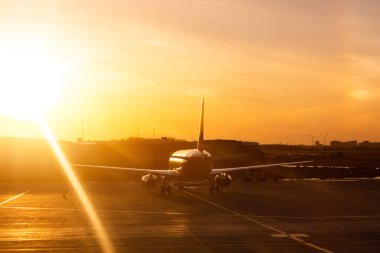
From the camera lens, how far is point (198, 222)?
34.2 metres

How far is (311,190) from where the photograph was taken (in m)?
62.9

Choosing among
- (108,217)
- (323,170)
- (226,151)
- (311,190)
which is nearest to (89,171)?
(226,151)

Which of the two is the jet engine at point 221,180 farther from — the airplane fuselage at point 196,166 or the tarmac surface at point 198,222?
the airplane fuselage at point 196,166

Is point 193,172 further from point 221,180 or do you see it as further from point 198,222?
point 198,222

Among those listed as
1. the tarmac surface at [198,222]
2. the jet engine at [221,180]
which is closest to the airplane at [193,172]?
the jet engine at [221,180]

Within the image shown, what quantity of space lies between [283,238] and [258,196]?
2738 centimetres

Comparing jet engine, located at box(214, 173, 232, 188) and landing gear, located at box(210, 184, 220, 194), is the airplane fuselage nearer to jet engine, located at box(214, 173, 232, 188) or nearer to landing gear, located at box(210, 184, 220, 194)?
landing gear, located at box(210, 184, 220, 194)

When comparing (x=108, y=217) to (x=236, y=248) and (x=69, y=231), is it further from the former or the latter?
(x=236, y=248)

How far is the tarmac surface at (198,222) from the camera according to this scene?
2531 cm

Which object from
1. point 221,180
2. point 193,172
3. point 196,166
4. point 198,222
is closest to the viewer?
point 198,222

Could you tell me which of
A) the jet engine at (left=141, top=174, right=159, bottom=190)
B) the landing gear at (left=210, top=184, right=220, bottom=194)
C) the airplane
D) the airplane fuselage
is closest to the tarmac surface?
the airplane

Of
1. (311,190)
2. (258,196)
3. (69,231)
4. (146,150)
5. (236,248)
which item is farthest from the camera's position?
(146,150)

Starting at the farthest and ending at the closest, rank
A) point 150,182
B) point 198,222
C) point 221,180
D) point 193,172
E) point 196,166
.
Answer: point 150,182
point 221,180
point 193,172
point 196,166
point 198,222

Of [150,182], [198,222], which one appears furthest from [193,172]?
[198,222]
